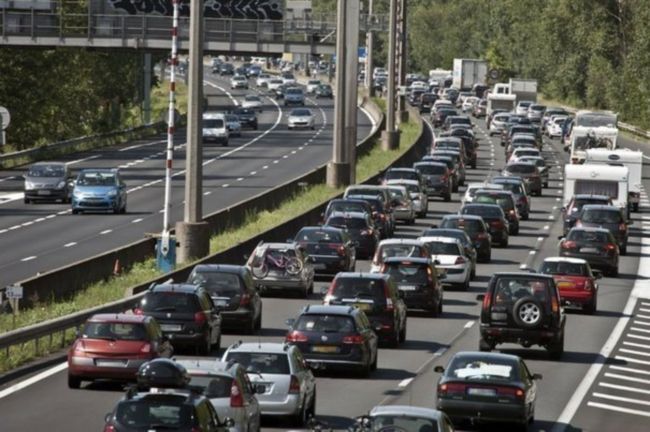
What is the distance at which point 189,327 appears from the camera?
34.7 m

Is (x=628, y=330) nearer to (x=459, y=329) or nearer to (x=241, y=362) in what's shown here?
(x=459, y=329)

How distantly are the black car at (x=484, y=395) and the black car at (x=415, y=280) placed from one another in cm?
1412

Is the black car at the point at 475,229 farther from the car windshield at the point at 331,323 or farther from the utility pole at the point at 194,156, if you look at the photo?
the car windshield at the point at 331,323

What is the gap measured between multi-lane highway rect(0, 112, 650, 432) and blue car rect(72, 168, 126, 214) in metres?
18.6

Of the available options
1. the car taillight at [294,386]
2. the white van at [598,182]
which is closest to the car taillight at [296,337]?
the car taillight at [294,386]

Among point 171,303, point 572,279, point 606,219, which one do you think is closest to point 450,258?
point 572,279

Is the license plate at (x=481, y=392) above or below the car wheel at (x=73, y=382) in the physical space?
above

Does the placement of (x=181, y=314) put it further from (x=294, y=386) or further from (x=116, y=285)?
(x=116, y=285)

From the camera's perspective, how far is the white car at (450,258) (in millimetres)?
49688

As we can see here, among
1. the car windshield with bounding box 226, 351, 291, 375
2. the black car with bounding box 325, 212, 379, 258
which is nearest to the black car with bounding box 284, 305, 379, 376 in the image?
the car windshield with bounding box 226, 351, 291, 375

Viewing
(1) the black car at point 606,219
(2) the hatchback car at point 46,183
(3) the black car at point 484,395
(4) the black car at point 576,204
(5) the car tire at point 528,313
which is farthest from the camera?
(2) the hatchback car at point 46,183

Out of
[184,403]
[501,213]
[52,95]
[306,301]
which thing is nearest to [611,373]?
[306,301]

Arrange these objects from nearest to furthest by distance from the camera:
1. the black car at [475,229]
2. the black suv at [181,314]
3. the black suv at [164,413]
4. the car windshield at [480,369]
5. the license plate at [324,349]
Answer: the black suv at [164,413]
the car windshield at [480,369]
the license plate at [324,349]
the black suv at [181,314]
the black car at [475,229]

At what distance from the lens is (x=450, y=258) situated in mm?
49812
